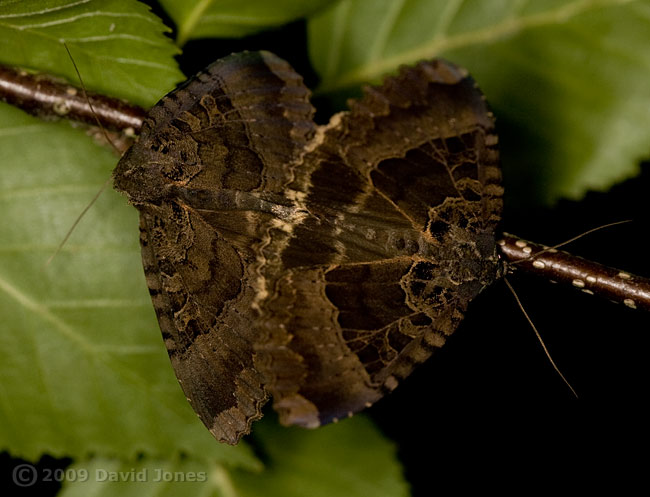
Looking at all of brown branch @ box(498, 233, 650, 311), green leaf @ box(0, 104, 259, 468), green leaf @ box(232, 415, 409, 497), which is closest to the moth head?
green leaf @ box(0, 104, 259, 468)

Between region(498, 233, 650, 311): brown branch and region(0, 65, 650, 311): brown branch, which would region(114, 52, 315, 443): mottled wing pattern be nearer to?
region(0, 65, 650, 311): brown branch

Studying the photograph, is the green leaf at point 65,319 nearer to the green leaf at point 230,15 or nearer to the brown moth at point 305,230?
the brown moth at point 305,230

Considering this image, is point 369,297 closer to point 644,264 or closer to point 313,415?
point 313,415

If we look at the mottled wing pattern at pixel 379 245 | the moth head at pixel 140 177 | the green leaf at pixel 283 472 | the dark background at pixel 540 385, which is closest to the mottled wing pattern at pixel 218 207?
the moth head at pixel 140 177

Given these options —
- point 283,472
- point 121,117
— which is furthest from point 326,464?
point 121,117

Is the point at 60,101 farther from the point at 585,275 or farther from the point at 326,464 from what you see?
the point at 585,275

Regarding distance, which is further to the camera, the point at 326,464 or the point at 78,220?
the point at 326,464

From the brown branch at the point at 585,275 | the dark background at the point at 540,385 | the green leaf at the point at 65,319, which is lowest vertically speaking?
the dark background at the point at 540,385
